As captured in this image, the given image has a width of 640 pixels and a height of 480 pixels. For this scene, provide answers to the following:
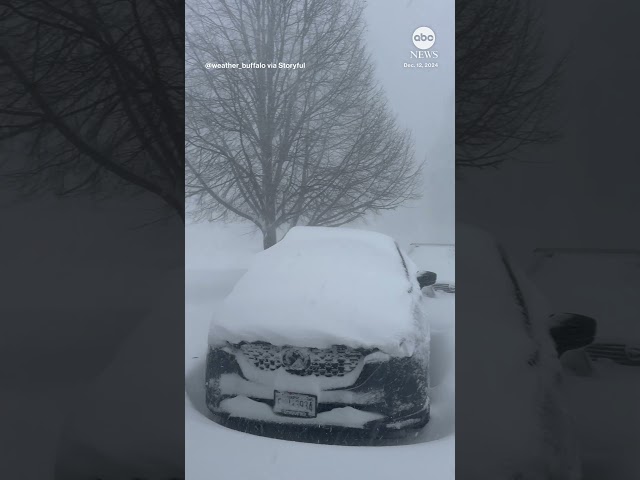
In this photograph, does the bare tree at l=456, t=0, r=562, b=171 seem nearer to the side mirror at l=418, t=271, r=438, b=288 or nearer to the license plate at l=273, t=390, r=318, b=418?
the side mirror at l=418, t=271, r=438, b=288

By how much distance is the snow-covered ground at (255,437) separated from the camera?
98.9 inches

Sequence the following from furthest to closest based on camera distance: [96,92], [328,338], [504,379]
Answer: [96,92], [504,379], [328,338]

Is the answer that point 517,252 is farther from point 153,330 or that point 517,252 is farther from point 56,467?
point 56,467

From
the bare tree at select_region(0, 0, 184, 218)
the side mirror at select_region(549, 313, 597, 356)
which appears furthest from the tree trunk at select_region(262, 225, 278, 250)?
the side mirror at select_region(549, 313, 597, 356)

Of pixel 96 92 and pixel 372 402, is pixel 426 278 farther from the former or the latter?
pixel 96 92

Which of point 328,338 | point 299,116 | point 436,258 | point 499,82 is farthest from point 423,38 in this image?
point 328,338

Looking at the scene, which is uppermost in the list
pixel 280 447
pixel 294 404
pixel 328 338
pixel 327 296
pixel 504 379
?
pixel 327 296

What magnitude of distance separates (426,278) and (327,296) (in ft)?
1.47

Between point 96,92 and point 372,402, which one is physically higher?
point 96,92

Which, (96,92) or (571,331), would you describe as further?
(96,92)

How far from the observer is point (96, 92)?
8.87 feet

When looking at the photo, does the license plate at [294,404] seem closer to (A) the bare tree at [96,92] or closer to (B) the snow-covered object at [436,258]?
(B) the snow-covered object at [436,258]

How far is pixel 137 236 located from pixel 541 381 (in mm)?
1980

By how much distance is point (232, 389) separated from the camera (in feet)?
8.41
